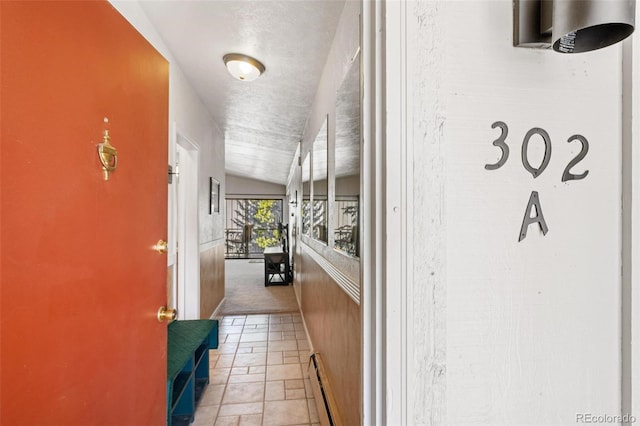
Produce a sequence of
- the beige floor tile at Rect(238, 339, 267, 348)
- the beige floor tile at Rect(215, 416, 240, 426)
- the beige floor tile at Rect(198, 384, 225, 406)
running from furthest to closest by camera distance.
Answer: the beige floor tile at Rect(238, 339, 267, 348)
the beige floor tile at Rect(198, 384, 225, 406)
the beige floor tile at Rect(215, 416, 240, 426)

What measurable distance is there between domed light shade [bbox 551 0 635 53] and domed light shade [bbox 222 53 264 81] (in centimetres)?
195

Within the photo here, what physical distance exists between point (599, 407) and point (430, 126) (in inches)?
23.8

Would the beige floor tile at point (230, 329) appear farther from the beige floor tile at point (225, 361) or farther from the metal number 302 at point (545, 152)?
the metal number 302 at point (545, 152)

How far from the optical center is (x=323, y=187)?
2189 millimetres

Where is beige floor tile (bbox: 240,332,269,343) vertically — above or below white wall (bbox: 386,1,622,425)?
below

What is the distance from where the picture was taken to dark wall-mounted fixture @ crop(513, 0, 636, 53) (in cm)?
45

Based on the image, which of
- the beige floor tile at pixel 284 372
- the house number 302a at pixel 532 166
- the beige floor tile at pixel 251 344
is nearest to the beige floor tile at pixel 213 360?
the beige floor tile at pixel 251 344

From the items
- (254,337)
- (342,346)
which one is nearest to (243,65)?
(342,346)

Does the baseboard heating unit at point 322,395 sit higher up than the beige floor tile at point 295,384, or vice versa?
the baseboard heating unit at point 322,395

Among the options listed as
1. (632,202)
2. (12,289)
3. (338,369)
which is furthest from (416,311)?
(338,369)

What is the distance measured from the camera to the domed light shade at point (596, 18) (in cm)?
45

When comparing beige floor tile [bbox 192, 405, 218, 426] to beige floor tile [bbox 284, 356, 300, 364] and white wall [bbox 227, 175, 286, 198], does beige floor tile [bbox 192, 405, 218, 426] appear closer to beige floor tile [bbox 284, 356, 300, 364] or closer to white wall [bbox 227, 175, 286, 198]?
beige floor tile [bbox 284, 356, 300, 364]

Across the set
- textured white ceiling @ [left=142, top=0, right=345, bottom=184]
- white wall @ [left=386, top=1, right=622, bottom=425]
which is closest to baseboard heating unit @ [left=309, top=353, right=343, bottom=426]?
white wall @ [left=386, top=1, right=622, bottom=425]

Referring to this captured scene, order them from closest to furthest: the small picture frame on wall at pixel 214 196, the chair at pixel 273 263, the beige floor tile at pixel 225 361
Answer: the beige floor tile at pixel 225 361, the small picture frame on wall at pixel 214 196, the chair at pixel 273 263
